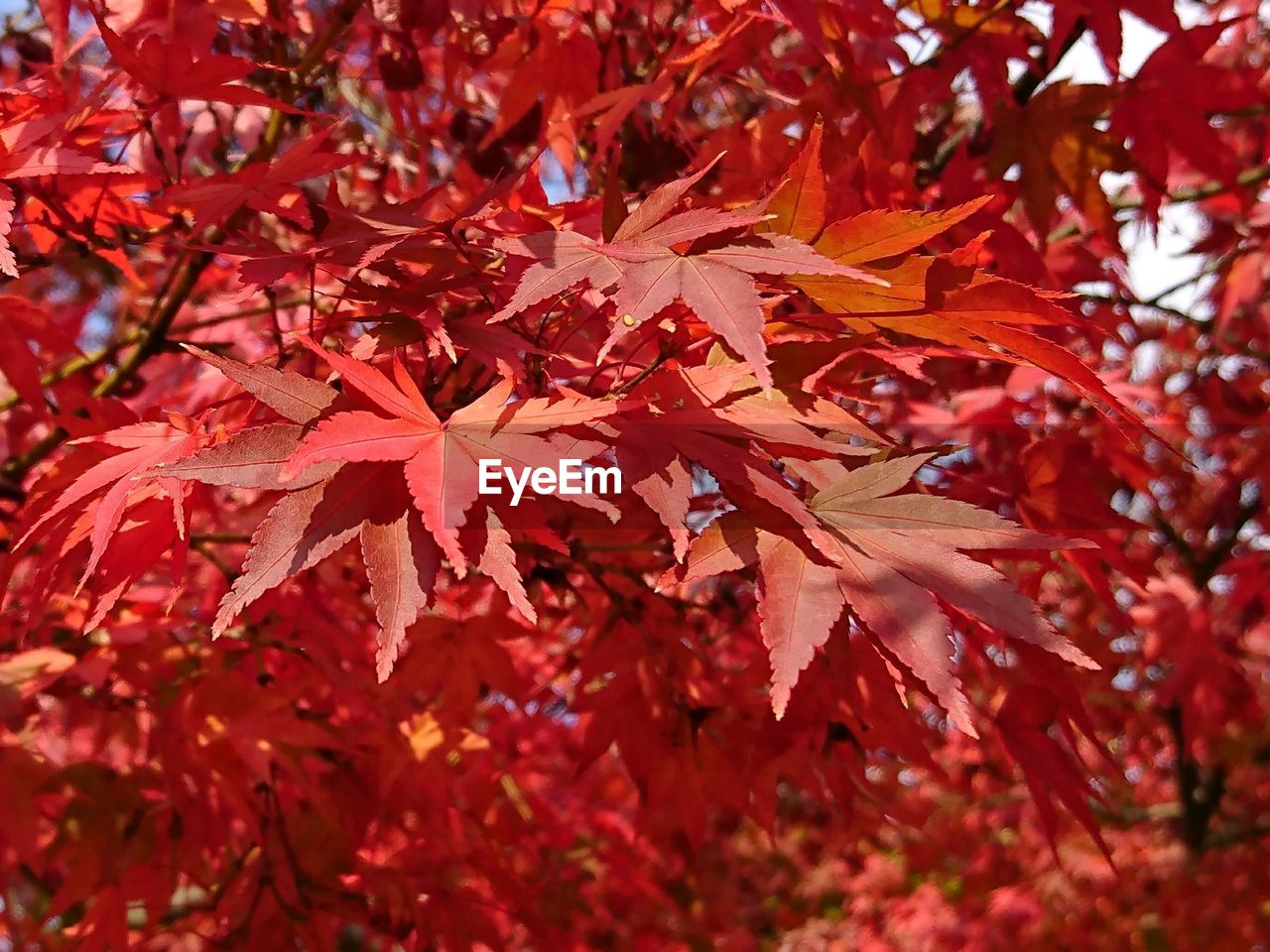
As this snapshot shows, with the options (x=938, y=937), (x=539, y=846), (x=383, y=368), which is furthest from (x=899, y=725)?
(x=938, y=937)

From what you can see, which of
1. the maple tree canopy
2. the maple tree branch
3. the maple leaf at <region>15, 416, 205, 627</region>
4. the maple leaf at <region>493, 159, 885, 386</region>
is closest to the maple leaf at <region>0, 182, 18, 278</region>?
the maple tree canopy

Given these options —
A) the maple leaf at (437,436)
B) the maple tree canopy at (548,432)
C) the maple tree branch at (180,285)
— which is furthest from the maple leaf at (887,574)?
the maple tree branch at (180,285)

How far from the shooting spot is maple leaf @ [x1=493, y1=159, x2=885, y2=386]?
0.68 m

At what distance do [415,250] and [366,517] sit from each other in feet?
1.00

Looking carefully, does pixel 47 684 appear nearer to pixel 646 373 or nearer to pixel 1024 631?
pixel 646 373

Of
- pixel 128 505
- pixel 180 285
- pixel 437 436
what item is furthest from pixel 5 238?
pixel 180 285

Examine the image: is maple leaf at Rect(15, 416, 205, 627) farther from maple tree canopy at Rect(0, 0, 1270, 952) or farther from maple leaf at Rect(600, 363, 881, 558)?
maple leaf at Rect(600, 363, 881, 558)

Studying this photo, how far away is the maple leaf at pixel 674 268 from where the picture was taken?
68cm

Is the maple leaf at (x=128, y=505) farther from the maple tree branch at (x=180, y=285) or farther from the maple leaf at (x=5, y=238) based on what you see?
the maple tree branch at (x=180, y=285)

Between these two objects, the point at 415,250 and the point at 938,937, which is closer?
the point at 415,250

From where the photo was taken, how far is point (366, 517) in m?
0.71

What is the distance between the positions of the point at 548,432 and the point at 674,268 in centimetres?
14

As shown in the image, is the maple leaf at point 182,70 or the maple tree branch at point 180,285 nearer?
the maple leaf at point 182,70

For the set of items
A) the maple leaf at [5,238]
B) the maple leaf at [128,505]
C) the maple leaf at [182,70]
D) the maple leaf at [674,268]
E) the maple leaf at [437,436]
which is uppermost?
the maple leaf at [182,70]
